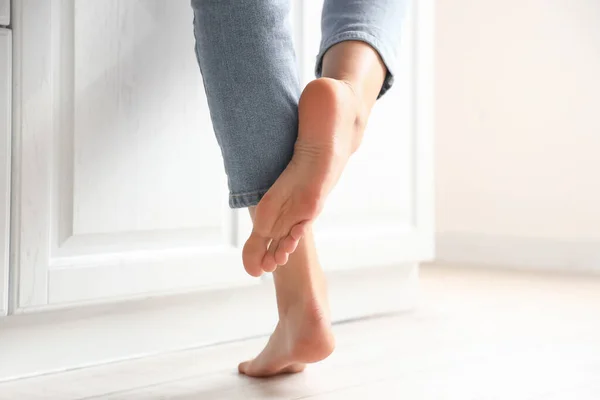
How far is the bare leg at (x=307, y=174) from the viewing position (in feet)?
2.91

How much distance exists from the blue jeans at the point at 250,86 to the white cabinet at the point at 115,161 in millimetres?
277

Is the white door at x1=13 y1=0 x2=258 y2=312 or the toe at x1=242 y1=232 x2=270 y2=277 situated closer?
the toe at x1=242 y1=232 x2=270 y2=277

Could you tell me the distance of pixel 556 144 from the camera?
2.50m

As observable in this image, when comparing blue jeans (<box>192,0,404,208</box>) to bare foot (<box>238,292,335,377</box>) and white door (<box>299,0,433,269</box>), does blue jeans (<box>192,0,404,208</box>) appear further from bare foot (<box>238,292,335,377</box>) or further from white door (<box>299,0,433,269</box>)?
white door (<box>299,0,433,269</box>)

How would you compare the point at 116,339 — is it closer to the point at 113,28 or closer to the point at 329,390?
the point at 329,390

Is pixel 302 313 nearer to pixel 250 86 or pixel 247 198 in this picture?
pixel 247 198

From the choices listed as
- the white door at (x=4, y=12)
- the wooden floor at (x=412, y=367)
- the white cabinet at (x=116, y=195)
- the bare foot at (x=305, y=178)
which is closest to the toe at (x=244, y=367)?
the wooden floor at (x=412, y=367)

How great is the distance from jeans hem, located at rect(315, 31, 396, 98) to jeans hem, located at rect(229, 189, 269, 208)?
0.21m

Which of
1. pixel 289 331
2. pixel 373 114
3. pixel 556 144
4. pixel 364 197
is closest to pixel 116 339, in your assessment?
pixel 289 331

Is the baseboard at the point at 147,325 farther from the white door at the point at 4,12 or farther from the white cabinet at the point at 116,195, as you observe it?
the white door at the point at 4,12

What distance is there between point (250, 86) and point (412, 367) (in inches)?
21.2

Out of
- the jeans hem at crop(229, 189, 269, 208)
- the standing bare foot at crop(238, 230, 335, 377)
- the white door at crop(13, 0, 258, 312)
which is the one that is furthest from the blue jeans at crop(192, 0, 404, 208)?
the white door at crop(13, 0, 258, 312)

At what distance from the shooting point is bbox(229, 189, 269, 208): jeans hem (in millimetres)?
951

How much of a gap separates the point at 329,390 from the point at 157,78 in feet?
1.87
